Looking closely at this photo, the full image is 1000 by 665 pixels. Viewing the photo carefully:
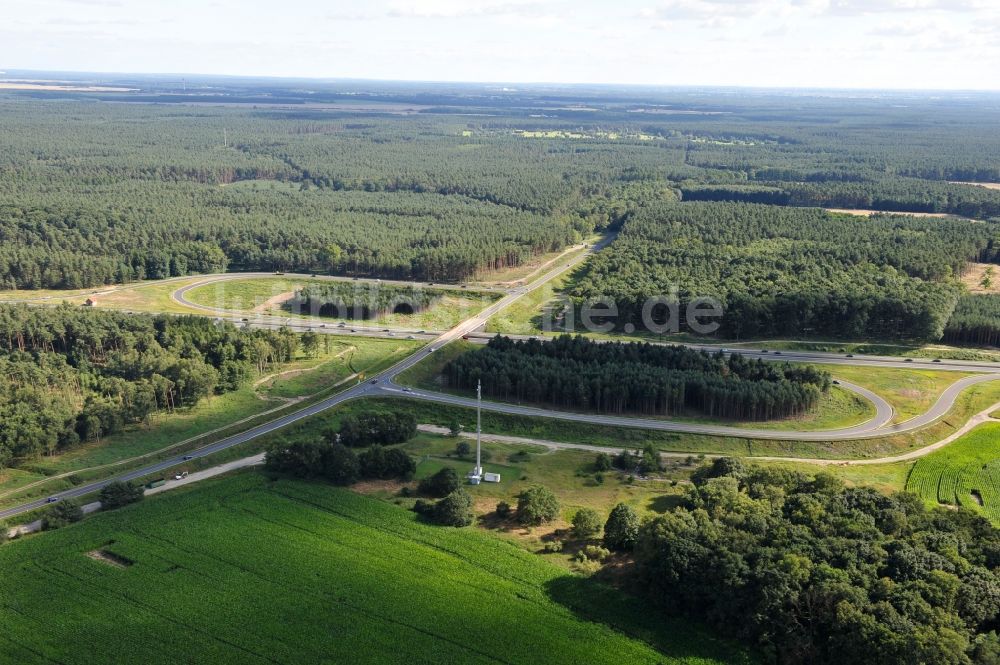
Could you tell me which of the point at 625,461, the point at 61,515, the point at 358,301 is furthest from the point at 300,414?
the point at 358,301

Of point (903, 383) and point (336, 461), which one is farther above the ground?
point (903, 383)

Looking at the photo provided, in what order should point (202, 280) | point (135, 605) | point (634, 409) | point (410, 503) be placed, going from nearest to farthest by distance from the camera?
point (135, 605) → point (410, 503) → point (634, 409) → point (202, 280)

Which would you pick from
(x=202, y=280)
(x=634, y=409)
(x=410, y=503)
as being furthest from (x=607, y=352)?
(x=202, y=280)

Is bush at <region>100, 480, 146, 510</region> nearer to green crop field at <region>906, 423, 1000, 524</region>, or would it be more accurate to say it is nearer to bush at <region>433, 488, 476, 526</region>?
bush at <region>433, 488, 476, 526</region>

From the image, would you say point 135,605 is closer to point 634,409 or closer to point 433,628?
point 433,628

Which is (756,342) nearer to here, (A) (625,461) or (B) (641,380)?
(B) (641,380)

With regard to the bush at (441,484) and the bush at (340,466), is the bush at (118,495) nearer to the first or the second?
the bush at (340,466)
